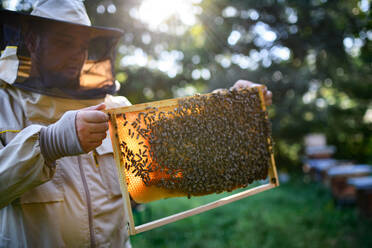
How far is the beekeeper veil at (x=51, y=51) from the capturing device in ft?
5.97

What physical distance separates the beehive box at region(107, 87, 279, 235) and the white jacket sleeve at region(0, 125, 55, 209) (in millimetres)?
437

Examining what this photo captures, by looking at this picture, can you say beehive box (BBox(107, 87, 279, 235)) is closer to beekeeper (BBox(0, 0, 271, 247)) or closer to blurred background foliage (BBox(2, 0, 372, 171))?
beekeeper (BBox(0, 0, 271, 247))

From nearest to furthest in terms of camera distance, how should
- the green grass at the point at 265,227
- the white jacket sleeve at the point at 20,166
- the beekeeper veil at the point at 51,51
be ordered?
the white jacket sleeve at the point at 20,166
the beekeeper veil at the point at 51,51
the green grass at the point at 265,227

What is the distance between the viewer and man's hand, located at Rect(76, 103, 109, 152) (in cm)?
150

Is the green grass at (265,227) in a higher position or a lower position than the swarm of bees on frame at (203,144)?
lower

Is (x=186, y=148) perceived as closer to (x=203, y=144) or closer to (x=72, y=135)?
(x=203, y=144)

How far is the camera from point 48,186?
66.6 inches

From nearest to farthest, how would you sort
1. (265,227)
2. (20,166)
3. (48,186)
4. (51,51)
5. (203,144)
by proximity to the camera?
(20,166) < (48,186) < (51,51) < (203,144) < (265,227)

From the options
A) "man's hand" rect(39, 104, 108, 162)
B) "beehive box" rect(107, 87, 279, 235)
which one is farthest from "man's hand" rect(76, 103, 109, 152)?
"beehive box" rect(107, 87, 279, 235)

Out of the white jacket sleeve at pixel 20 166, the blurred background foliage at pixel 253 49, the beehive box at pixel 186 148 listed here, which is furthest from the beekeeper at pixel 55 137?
the blurred background foliage at pixel 253 49

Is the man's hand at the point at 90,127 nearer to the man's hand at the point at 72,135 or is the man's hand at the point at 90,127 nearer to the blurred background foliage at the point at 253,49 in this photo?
the man's hand at the point at 72,135

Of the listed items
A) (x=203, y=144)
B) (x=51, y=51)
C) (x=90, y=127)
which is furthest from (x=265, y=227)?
(x=51, y=51)

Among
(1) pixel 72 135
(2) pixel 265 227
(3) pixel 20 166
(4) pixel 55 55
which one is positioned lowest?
(2) pixel 265 227

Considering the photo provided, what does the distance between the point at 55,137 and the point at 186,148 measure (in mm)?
835
